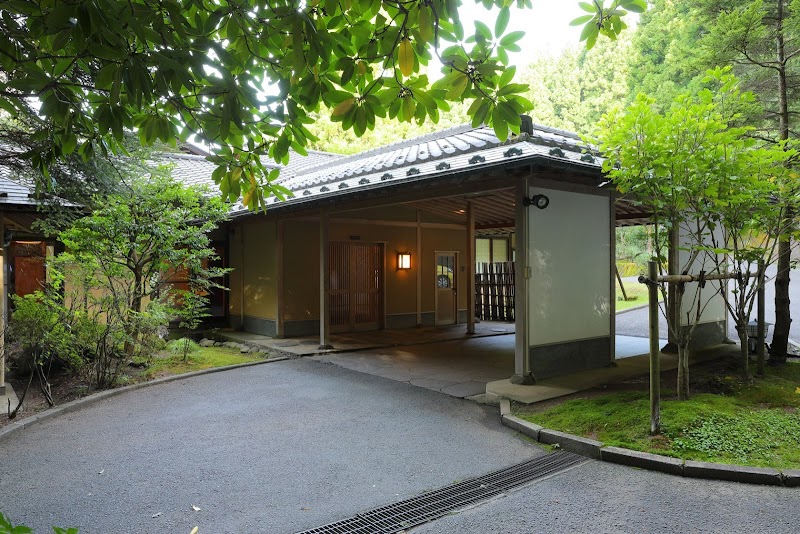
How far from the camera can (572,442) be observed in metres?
4.53

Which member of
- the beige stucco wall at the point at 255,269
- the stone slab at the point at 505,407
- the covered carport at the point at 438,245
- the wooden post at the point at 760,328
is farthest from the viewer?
the beige stucco wall at the point at 255,269

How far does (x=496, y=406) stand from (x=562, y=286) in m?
1.98

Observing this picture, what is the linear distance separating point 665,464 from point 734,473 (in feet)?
1.51

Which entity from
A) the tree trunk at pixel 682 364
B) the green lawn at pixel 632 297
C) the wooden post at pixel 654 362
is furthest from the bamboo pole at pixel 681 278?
the green lawn at pixel 632 297

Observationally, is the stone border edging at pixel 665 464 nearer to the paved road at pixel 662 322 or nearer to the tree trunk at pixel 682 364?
the tree trunk at pixel 682 364

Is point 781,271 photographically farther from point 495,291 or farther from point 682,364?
point 495,291

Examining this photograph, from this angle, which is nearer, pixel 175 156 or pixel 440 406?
pixel 440 406

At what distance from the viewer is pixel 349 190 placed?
799cm

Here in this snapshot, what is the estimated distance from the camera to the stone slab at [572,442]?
14.4ft

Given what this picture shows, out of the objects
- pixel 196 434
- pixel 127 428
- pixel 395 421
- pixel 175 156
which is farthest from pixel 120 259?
pixel 175 156

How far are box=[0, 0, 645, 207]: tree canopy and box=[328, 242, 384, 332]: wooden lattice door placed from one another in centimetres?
898

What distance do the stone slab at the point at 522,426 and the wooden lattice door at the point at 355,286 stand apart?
702cm

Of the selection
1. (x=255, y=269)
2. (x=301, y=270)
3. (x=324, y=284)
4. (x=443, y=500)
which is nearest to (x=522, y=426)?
(x=443, y=500)

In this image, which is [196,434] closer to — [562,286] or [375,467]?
[375,467]
